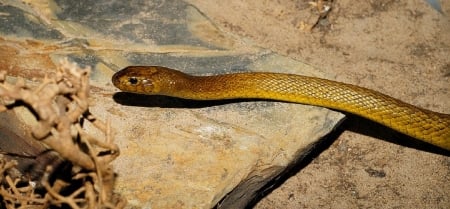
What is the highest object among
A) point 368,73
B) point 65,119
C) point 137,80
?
point 65,119

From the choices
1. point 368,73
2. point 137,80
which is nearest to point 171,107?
point 137,80

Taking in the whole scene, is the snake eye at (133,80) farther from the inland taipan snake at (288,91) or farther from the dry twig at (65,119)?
the dry twig at (65,119)

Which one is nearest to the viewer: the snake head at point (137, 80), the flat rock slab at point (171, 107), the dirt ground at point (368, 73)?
the flat rock slab at point (171, 107)

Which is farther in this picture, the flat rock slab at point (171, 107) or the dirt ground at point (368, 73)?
the dirt ground at point (368, 73)

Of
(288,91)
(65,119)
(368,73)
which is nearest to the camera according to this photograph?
A: (65,119)

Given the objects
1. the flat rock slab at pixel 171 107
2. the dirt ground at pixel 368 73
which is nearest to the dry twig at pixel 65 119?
the flat rock slab at pixel 171 107

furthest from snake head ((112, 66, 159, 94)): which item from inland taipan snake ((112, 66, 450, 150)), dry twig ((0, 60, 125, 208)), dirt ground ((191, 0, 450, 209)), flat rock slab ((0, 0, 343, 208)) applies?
dirt ground ((191, 0, 450, 209))

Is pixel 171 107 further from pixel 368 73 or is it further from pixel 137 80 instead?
pixel 368 73

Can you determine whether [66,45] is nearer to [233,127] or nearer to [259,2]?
[233,127]
